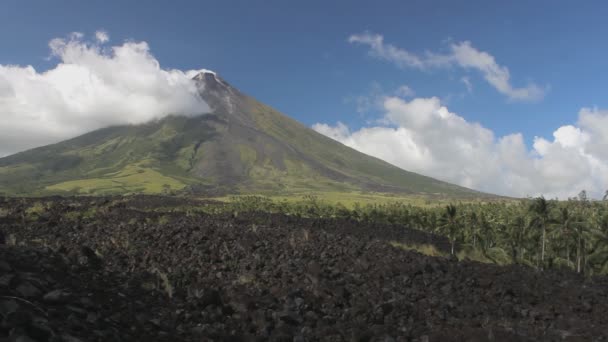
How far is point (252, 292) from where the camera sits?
14023 millimetres

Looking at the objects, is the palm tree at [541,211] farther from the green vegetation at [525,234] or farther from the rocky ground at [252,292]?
the rocky ground at [252,292]

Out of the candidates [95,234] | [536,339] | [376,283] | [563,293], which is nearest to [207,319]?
[376,283]

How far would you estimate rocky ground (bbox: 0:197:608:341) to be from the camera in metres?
8.88

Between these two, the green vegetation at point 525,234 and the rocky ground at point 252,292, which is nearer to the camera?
the rocky ground at point 252,292

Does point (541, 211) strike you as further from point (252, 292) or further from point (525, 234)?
point (252, 292)

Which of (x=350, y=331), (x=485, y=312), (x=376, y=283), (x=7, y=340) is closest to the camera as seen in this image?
(x=7, y=340)

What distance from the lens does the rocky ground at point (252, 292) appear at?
29.1 feet

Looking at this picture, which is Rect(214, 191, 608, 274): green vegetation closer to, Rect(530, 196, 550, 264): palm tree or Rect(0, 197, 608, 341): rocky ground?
Rect(530, 196, 550, 264): palm tree

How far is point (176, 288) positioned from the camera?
44.6 ft

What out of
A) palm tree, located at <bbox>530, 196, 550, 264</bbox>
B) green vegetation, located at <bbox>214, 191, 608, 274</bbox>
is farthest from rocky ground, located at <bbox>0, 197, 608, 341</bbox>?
palm tree, located at <bbox>530, 196, 550, 264</bbox>

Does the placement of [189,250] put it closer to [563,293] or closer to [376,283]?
[376,283]

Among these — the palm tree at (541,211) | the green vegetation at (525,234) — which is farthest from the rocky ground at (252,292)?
the palm tree at (541,211)

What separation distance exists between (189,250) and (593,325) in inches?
636

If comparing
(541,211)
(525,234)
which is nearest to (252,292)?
(541,211)
